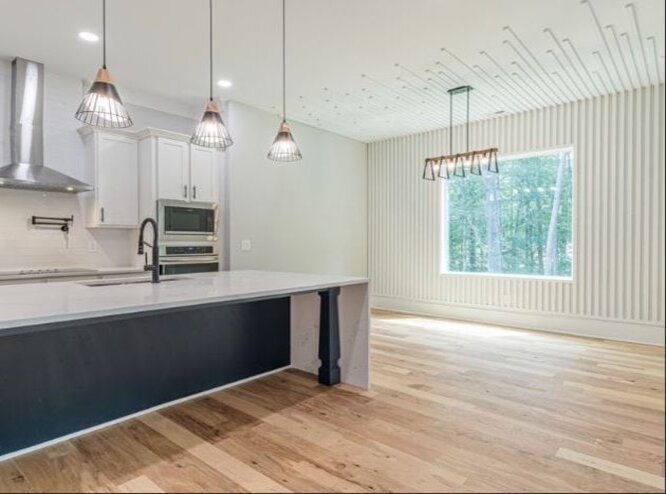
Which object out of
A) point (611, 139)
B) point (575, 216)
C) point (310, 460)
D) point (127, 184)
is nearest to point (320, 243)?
point (127, 184)

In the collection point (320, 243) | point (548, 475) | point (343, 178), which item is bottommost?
point (548, 475)

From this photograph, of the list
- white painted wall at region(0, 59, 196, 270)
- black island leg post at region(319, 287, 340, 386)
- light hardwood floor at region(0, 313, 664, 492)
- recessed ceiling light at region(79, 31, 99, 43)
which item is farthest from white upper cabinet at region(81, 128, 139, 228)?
black island leg post at region(319, 287, 340, 386)

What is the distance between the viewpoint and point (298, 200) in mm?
5555

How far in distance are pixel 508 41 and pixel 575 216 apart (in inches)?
93.2

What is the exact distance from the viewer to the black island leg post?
117 inches

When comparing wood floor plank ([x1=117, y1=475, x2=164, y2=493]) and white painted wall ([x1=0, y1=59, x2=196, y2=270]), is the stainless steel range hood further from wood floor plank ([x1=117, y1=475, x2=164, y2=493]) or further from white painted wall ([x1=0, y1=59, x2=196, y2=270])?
wood floor plank ([x1=117, y1=475, x2=164, y2=493])

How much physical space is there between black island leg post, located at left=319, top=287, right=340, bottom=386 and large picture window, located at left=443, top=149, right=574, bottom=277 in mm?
3309

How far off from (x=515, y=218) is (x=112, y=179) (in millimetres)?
4810

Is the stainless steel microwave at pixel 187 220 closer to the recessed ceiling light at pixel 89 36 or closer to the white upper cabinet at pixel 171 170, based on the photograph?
the white upper cabinet at pixel 171 170

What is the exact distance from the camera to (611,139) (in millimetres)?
4473

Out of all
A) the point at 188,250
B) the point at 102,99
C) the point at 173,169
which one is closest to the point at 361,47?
the point at 102,99

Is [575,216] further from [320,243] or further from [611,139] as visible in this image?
[320,243]

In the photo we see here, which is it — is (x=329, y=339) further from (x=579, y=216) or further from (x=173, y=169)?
(x=579, y=216)

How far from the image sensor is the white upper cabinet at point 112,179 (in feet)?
13.5
